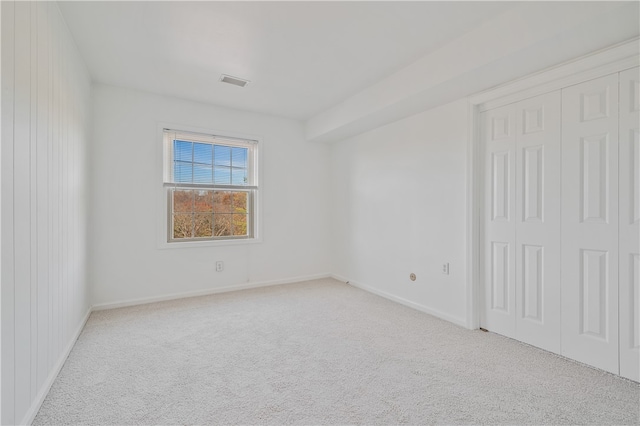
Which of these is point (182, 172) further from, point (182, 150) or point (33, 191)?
point (33, 191)

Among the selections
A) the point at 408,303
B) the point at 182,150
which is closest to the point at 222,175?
the point at 182,150

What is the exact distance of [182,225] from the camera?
379cm

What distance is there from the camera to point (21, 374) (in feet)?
4.73

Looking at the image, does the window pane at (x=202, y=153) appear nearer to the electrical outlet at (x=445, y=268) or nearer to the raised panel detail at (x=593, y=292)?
the electrical outlet at (x=445, y=268)

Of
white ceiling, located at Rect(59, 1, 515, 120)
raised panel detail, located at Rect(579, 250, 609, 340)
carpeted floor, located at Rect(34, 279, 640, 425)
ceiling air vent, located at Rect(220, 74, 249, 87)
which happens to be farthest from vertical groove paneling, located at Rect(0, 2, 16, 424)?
raised panel detail, located at Rect(579, 250, 609, 340)

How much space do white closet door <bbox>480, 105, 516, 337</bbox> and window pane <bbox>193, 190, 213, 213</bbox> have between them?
129 inches

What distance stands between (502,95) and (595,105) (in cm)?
66

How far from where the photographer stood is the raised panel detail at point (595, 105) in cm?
204

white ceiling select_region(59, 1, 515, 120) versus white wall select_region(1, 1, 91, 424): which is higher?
white ceiling select_region(59, 1, 515, 120)

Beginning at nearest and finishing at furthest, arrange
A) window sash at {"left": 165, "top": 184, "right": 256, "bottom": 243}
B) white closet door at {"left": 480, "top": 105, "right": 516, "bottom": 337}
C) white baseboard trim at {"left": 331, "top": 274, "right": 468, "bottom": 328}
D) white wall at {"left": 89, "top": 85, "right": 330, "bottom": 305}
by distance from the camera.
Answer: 1. white closet door at {"left": 480, "top": 105, "right": 516, "bottom": 337}
2. white baseboard trim at {"left": 331, "top": 274, "right": 468, "bottom": 328}
3. white wall at {"left": 89, "top": 85, "right": 330, "bottom": 305}
4. window sash at {"left": 165, "top": 184, "right": 256, "bottom": 243}

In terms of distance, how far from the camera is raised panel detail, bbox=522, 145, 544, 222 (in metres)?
2.38

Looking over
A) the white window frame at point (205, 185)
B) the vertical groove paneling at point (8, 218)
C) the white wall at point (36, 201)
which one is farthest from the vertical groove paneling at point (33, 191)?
the white window frame at point (205, 185)

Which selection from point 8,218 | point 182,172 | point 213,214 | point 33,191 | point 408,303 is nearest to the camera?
point 8,218

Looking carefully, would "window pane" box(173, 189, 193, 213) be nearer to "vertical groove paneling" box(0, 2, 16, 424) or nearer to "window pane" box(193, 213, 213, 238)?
"window pane" box(193, 213, 213, 238)
